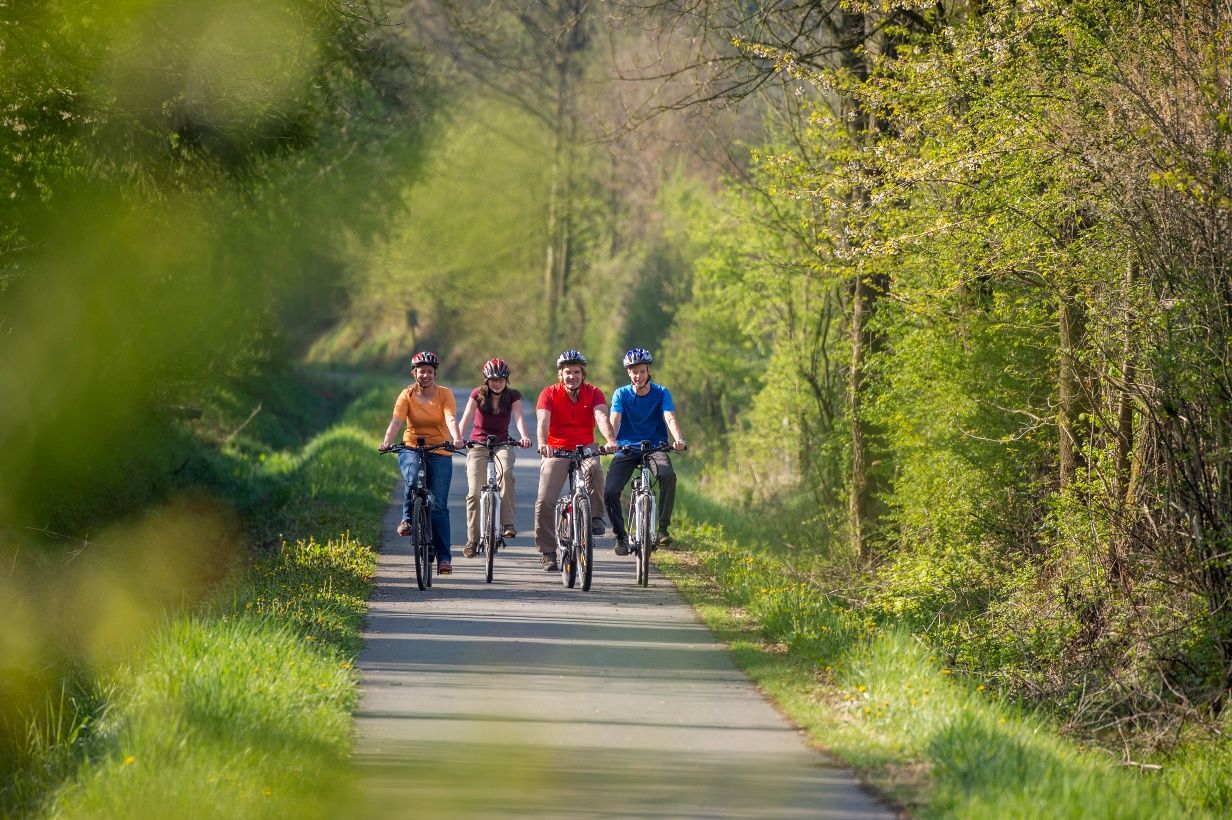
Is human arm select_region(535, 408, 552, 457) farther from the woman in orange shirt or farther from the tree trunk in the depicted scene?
the tree trunk

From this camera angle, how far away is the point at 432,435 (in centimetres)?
1504

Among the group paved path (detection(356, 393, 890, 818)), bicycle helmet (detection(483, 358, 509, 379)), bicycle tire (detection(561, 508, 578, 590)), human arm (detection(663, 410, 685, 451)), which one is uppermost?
bicycle helmet (detection(483, 358, 509, 379))

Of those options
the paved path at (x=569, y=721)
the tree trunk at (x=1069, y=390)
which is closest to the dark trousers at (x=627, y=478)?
the paved path at (x=569, y=721)

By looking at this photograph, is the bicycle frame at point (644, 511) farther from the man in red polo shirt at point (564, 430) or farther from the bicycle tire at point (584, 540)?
the bicycle tire at point (584, 540)

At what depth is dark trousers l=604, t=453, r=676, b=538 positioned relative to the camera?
1526 cm

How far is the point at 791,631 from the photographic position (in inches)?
474

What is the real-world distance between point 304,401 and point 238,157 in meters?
33.0

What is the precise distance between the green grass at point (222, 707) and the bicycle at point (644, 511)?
2.48 meters

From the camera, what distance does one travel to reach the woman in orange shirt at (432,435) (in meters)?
14.9

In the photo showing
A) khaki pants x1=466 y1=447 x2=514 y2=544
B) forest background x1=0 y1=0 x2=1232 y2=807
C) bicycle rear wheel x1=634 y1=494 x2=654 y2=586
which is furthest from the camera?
khaki pants x1=466 y1=447 x2=514 y2=544

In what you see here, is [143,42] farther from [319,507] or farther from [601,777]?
[601,777]

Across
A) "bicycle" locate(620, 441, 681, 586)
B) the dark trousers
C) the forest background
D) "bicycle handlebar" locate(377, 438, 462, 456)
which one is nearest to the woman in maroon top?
"bicycle handlebar" locate(377, 438, 462, 456)

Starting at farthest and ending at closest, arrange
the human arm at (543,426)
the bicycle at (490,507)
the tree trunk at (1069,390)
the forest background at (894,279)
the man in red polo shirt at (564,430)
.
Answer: the bicycle at (490,507)
the man in red polo shirt at (564,430)
the human arm at (543,426)
the tree trunk at (1069,390)
the forest background at (894,279)

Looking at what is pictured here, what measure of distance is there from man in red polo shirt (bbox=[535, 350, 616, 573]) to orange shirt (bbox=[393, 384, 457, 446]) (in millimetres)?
873
